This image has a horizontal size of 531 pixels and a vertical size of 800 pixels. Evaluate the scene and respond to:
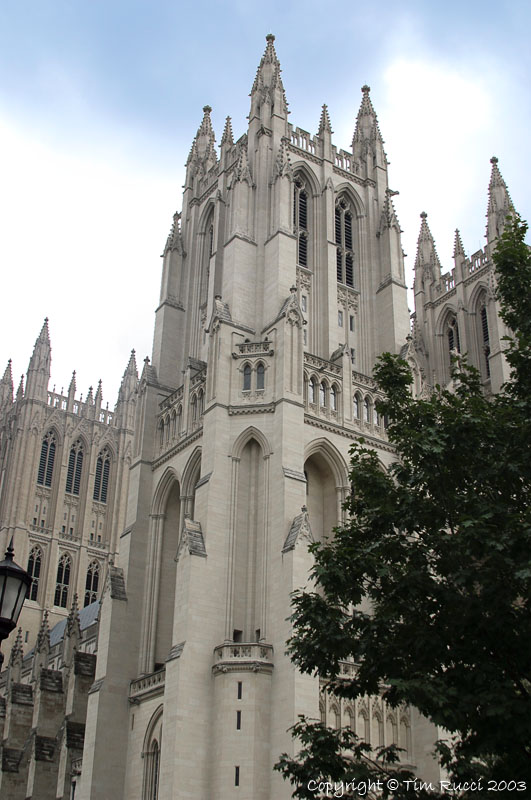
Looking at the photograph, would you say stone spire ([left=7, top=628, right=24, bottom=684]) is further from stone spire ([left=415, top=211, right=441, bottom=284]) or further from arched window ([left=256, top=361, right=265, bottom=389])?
stone spire ([left=415, top=211, right=441, bottom=284])

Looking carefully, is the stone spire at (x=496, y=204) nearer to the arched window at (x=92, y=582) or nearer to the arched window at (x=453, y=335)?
the arched window at (x=453, y=335)

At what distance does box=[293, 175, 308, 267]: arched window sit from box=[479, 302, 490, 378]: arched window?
16.7m

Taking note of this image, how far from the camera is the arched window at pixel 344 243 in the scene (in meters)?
48.8

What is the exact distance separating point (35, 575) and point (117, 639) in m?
41.8

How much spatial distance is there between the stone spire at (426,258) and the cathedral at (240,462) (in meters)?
5.21

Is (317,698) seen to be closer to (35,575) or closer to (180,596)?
(180,596)

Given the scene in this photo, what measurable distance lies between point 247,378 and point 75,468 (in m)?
51.0

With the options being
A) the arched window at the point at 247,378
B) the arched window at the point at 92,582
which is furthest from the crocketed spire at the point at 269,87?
the arched window at the point at 92,582

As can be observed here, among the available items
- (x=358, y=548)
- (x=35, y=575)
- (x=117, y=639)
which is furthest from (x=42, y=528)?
(x=358, y=548)

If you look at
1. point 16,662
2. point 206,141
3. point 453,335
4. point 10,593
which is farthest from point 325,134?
point 10,593

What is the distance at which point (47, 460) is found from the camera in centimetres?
8594

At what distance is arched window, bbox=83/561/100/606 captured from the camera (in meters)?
82.6

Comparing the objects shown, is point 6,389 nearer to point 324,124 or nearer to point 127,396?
point 127,396

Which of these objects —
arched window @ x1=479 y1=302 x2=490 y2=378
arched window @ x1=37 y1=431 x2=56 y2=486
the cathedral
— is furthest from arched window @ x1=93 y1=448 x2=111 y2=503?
arched window @ x1=479 y1=302 x2=490 y2=378
